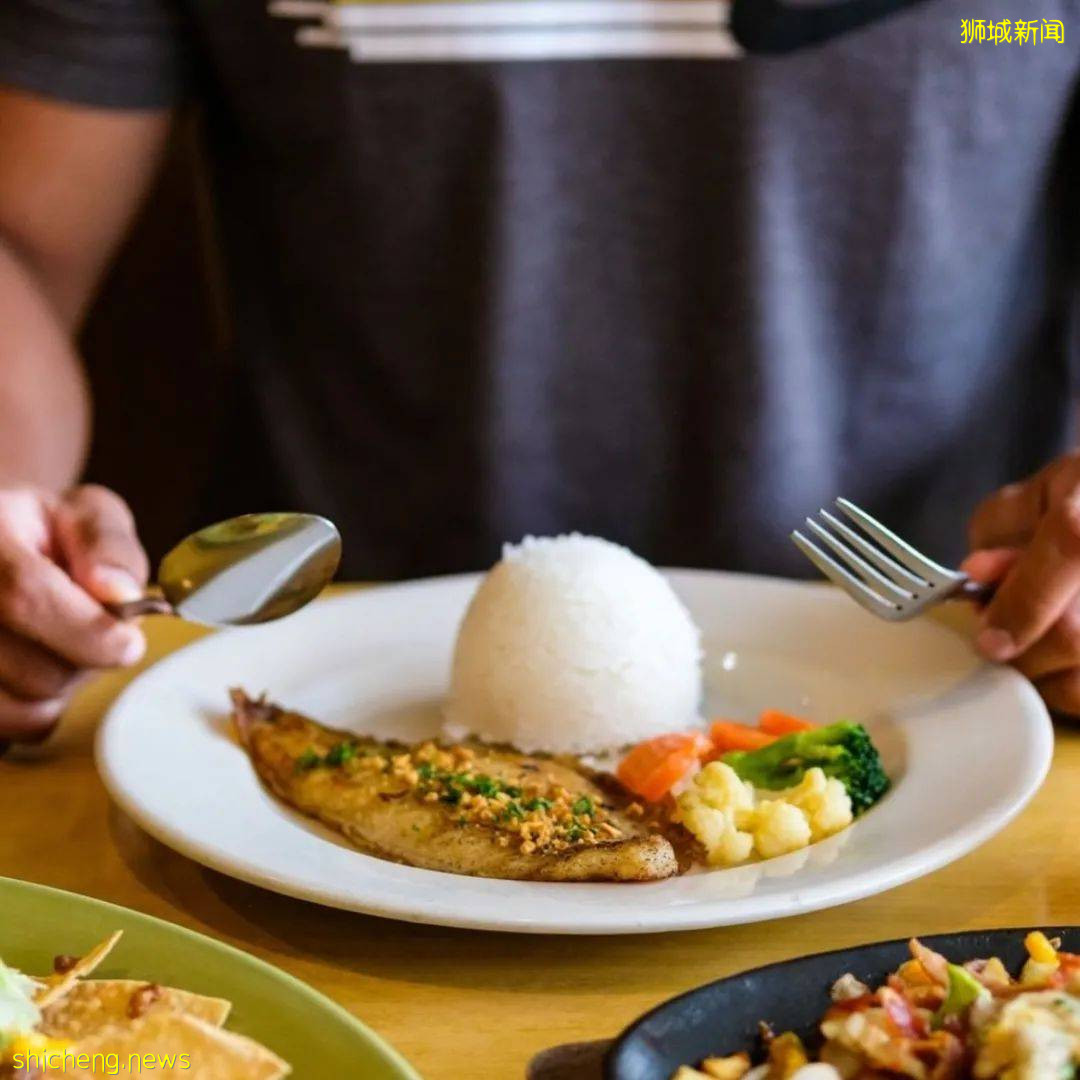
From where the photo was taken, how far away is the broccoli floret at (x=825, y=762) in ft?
3.81

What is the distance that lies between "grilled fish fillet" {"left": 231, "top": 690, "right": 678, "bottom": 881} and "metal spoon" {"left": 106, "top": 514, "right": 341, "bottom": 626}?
99 millimetres

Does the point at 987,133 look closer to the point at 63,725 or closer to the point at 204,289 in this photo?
the point at 63,725

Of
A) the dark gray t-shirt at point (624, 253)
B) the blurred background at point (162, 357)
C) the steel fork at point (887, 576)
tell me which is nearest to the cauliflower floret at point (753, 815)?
the steel fork at point (887, 576)

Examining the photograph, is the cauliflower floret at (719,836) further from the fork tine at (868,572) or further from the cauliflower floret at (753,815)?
the fork tine at (868,572)

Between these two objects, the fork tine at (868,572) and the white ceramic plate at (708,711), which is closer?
the white ceramic plate at (708,711)

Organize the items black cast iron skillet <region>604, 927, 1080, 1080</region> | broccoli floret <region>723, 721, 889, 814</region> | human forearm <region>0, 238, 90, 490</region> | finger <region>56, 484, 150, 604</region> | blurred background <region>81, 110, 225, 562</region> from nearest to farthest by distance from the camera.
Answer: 1. black cast iron skillet <region>604, 927, 1080, 1080</region>
2. broccoli floret <region>723, 721, 889, 814</region>
3. finger <region>56, 484, 150, 604</region>
4. human forearm <region>0, 238, 90, 490</region>
5. blurred background <region>81, 110, 225, 562</region>

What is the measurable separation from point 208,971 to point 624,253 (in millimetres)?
1231

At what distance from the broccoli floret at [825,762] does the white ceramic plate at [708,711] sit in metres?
0.02

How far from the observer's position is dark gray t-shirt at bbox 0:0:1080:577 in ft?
5.74

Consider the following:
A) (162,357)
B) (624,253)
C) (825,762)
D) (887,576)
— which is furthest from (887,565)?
(162,357)

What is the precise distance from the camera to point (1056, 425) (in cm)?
199

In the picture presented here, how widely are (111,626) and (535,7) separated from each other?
0.93 m

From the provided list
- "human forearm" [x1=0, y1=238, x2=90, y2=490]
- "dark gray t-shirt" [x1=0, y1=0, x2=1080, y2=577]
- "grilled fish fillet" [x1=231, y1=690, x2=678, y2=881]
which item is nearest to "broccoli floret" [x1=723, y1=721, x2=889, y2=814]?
"grilled fish fillet" [x1=231, y1=690, x2=678, y2=881]

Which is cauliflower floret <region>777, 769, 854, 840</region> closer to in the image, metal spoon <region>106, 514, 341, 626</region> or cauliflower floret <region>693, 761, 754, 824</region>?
cauliflower floret <region>693, 761, 754, 824</region>
